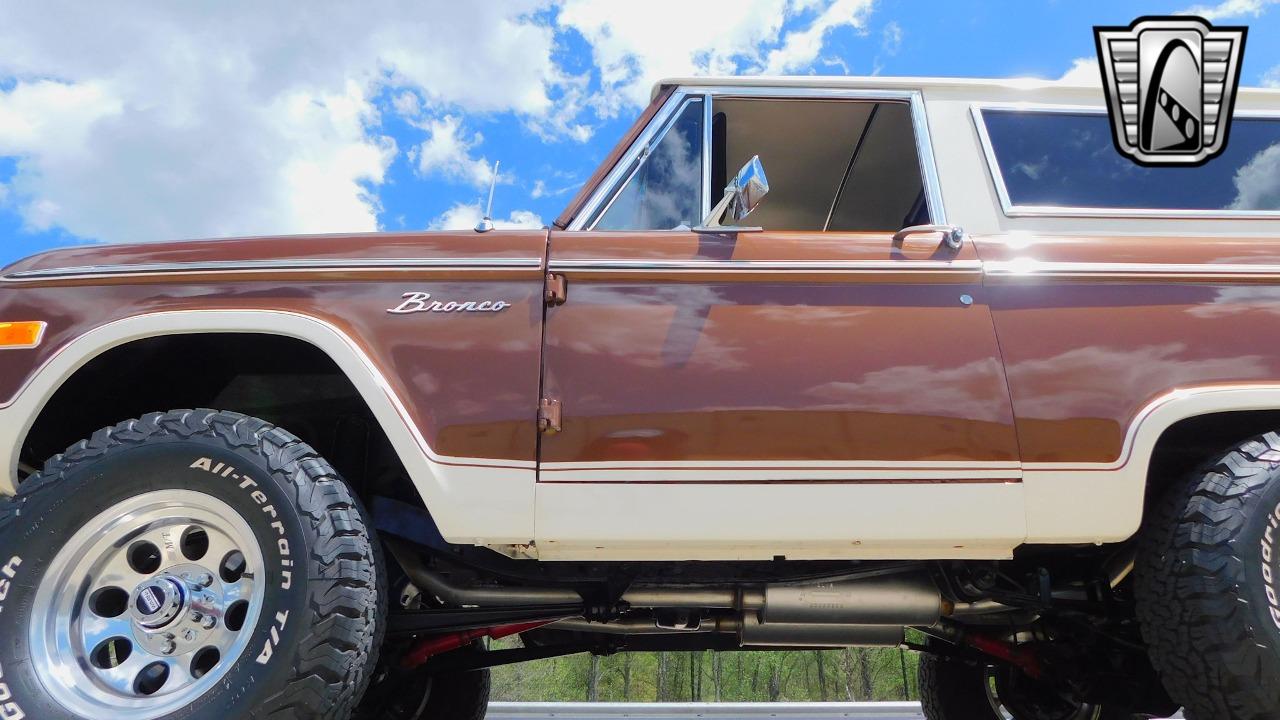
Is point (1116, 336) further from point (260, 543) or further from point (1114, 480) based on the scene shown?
point (260, 543)

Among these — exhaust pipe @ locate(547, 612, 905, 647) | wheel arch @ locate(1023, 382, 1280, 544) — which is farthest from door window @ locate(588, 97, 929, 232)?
exhaust pipe @ locate(547, 612, 905, 647)

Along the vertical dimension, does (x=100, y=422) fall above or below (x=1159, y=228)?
below

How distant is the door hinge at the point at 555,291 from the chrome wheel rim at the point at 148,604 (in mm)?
1003

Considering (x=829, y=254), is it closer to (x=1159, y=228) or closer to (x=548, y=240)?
(x=548, y=240)

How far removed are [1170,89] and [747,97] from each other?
1.51 m

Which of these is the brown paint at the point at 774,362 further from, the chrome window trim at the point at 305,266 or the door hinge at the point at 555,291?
the chrome window trim at the point at 305,266

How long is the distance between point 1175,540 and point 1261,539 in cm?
20

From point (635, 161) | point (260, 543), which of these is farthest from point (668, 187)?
point (260, 543)

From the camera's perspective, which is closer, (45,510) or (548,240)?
(45,510)

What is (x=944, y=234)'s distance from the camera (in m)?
2.15

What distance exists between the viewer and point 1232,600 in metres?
1.77


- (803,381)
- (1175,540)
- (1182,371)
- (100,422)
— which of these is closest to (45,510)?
(100,422)

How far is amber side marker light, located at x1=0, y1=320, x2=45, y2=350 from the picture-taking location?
2.08m

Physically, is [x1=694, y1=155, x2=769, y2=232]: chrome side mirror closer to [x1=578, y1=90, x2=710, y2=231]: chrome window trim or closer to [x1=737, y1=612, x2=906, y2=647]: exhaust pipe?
[x1=578, y1=90, x2=710, y2=231]: chrome window trim
